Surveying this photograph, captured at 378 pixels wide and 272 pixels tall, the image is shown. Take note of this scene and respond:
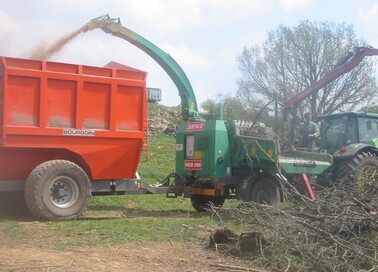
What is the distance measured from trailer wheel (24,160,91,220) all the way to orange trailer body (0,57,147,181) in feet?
1.37

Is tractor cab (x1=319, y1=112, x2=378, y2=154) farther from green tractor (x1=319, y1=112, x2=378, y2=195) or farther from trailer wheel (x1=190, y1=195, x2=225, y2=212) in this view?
trailer wheel (x1=190, y1=195, x2=225, y2=212)

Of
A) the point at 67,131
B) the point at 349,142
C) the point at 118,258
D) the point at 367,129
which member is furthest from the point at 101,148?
the point at 367,129

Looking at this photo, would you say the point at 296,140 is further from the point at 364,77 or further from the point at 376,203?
the point at 364,77

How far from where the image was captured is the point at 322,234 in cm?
644

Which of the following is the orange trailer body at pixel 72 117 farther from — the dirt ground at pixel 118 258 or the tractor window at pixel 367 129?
the tractor window at pixel 367 129

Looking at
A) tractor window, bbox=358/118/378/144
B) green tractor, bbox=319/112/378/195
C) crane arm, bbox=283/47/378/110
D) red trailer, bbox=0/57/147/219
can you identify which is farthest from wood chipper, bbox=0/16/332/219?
crane arm, bbox=283/47/378/110

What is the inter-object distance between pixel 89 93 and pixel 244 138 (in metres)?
3.23

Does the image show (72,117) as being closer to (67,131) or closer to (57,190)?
(67,131)

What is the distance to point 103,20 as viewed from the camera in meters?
12.3

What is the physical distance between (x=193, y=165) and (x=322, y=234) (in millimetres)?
5379

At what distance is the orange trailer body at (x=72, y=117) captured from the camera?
958 centimetres

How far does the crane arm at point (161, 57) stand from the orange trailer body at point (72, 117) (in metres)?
1.88

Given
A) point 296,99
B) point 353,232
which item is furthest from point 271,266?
point 296,99

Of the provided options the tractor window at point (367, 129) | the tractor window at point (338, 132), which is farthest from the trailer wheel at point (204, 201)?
the tractor window at point (367, 129)
